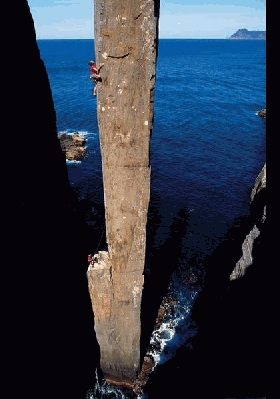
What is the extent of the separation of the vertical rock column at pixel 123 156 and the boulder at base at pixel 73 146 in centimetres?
2902

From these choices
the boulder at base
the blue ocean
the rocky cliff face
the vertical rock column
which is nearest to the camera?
the vertical rock column

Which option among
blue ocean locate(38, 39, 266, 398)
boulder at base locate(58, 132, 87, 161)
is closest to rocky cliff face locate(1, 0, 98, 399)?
blue ocean locate(38, 39, 266, 398)

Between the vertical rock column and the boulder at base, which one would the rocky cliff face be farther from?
the boulder at base

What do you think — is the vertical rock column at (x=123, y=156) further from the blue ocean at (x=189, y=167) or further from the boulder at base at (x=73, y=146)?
the boulder at base at (x=73, y=146)

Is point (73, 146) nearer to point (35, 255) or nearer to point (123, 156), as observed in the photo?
point (35, 255)

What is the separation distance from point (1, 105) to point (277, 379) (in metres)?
9.87

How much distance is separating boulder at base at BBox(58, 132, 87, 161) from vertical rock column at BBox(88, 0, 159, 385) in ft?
95.2

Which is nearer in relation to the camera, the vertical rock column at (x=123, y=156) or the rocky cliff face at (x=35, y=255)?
the vertical rock column at (x=123, y=156)

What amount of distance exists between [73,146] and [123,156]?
33.3m

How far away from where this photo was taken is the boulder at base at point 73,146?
3747 cm

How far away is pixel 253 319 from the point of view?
32.4 feet

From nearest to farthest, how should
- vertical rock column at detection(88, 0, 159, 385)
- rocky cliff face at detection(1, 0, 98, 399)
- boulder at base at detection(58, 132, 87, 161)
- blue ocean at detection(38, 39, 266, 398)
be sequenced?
vertical rock column at detection(88, 0, 159, 385), rocky cliff face at detection(1, 0, 98, 399), blue ocean at detection(38, 39, 266, 398), boulder at base at detection(58, 132, 87, 161)

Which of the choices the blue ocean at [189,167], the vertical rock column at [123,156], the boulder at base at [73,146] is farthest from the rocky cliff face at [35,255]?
the boulder at base at [73,146]

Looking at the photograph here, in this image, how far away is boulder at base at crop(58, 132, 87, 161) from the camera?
37469 millimetres
